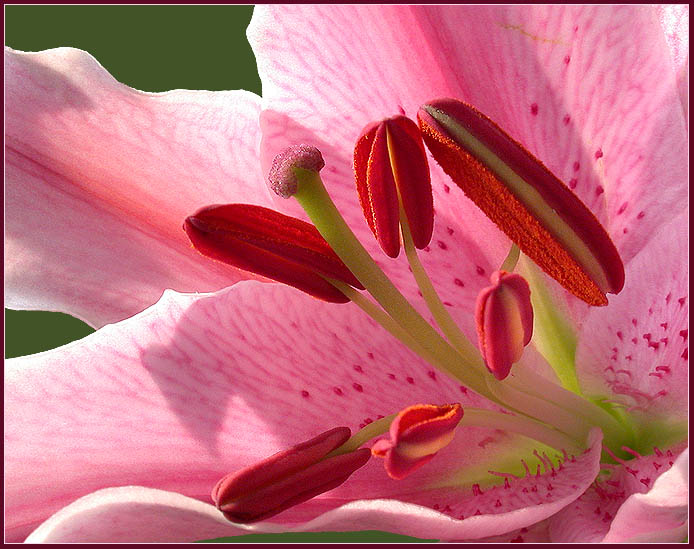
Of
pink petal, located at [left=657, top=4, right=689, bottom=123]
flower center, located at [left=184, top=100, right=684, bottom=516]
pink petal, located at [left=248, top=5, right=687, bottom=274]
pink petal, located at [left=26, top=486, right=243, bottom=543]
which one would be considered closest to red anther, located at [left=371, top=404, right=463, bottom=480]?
flower center, located at [left=184, top=100, right=684, bottom=516]

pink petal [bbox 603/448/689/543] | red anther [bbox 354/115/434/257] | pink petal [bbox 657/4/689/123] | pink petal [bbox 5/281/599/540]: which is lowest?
pink petal [bbox 5/281/599/540]

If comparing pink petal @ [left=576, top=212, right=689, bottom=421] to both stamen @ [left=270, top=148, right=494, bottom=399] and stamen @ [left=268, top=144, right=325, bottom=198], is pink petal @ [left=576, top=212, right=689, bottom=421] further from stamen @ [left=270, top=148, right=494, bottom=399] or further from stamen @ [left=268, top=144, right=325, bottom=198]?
stamen @ [left=268, top=144, right=325, bottom=198]

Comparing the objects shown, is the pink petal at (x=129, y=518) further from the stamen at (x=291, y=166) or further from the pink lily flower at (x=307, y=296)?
the stamen at (x=291, y=166)

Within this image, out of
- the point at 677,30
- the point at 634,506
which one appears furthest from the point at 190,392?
the point at 677,30

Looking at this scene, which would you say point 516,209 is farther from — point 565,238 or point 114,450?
point 114,450

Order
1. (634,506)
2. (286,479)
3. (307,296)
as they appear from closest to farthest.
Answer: (634,506) → (286,479) → (307,296)

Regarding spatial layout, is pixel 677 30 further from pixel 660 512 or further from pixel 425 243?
pixel 660 512
